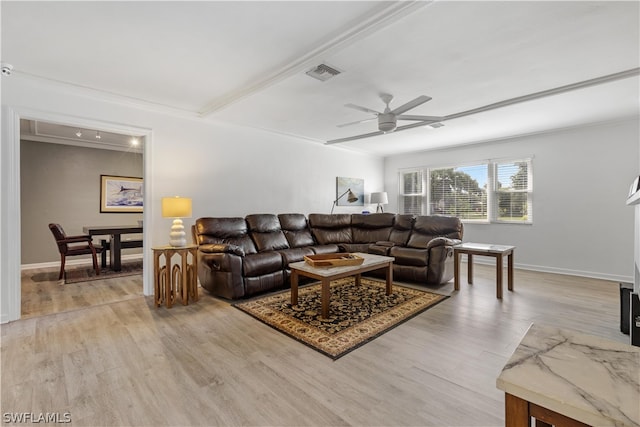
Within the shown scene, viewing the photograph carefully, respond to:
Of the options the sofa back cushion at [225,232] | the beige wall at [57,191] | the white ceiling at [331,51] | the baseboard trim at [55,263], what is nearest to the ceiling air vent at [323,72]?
the white ceiling at [331,51]

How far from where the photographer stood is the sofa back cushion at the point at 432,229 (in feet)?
15.6

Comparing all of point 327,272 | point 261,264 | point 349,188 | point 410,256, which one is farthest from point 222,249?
point 349,188

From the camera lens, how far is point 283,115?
4.34m

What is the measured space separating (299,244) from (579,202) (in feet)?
15.2

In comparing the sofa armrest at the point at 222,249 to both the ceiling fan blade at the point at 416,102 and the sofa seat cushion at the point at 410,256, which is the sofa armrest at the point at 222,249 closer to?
the sofa seat cushion at the point at 410,256

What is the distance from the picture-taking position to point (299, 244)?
487 cm

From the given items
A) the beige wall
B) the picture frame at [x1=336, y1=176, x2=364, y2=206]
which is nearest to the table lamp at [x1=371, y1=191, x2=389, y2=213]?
the picture frame at [x1=336, y1=176, x2=364, y2=206]

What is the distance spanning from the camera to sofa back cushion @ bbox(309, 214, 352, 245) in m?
5.33

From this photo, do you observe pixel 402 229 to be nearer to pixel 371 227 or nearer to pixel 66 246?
pixel 371 227

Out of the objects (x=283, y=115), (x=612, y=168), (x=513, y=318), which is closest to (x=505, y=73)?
(x=513, y=318)

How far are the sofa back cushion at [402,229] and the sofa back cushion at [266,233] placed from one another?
1943 millimetres

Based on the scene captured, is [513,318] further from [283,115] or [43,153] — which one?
[43,153]

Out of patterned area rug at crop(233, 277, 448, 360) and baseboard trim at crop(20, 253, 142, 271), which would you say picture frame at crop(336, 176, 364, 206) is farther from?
baseboard trim at crop(20, 253, 142, 271)

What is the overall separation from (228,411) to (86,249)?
4696 millimetres
